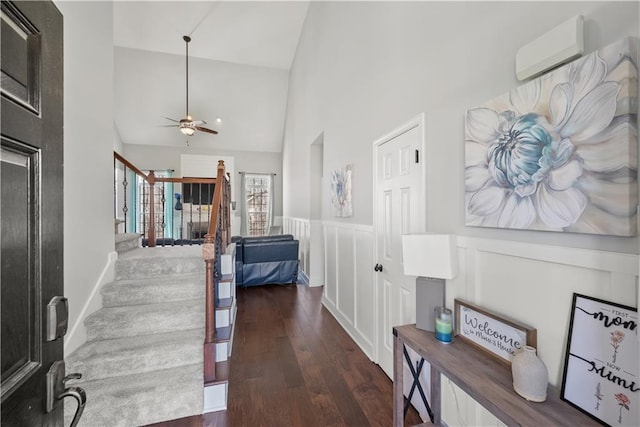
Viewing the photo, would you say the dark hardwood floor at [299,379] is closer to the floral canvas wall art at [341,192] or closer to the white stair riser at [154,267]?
the white stair riser at [154,267]

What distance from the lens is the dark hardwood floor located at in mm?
1848

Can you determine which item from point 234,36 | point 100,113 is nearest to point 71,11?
point 100,113

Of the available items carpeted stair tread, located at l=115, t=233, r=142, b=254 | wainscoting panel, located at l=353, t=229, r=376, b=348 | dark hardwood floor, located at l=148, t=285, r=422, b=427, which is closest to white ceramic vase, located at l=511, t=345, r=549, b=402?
dark hardwood floor, located at l=148, t=285, r=422, b=427

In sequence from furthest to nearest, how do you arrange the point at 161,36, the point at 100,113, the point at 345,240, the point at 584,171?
the point at 161,36 < the point at 345,240 < the point at 100,113 < the point at 584,171

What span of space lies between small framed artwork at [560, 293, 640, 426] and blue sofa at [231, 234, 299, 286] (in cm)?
424

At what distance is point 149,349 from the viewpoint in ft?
6.72

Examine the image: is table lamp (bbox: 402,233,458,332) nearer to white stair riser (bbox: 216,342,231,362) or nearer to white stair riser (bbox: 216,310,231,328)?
white stair riser (bbox: 216,342,231,362)

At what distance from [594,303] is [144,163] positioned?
956cm

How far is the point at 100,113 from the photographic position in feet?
8.01

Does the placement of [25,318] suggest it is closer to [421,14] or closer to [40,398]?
[40,398]

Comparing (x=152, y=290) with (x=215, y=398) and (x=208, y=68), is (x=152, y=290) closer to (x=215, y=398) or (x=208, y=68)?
(x=215, y=398)

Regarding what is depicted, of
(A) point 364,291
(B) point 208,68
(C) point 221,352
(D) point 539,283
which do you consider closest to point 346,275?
(A) point 364,291

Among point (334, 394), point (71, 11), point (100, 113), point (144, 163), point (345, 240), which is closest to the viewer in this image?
point (71, 11)

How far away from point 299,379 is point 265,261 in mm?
2783
